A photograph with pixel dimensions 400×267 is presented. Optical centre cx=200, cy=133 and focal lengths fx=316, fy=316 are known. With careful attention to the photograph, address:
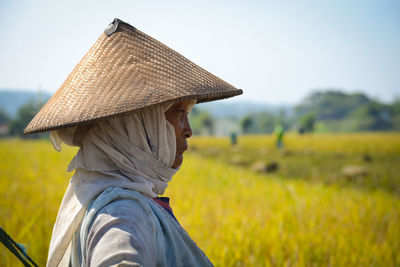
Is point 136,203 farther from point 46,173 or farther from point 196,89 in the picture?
point 46,173

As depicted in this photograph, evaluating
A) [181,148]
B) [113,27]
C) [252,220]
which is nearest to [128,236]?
[181,148]

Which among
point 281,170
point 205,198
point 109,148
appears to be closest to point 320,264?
point 205,198

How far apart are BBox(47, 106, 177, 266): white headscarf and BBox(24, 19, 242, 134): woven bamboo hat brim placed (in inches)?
3.4

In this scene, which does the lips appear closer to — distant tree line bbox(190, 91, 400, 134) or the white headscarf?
the white headscarf

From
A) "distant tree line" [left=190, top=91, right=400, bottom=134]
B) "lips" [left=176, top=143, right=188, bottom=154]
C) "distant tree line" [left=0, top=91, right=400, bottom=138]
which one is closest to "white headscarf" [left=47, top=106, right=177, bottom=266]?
"lips" [left=176, top=143, right=188, bottom=154]

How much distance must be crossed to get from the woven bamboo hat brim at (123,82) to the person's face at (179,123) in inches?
4.0

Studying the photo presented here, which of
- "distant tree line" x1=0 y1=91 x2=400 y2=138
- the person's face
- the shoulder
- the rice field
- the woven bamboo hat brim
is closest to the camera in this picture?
the shoulder

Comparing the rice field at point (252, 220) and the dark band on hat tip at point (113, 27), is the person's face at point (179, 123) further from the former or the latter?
the rice field at point (252, 220)

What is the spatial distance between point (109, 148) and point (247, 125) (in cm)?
7806

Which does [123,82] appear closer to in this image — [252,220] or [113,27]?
[113,27]

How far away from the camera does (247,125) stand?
78125 millimetres

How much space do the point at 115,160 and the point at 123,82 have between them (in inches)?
9.9

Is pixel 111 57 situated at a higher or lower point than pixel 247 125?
higher

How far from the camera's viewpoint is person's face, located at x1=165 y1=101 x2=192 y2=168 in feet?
3.68
